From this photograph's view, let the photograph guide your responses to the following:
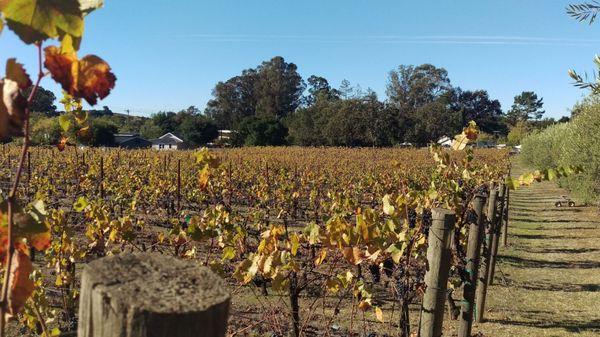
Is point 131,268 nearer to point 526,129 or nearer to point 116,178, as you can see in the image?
point 116,178

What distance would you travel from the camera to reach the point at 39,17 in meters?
0.70

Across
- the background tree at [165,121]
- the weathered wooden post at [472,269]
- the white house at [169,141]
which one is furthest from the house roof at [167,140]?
the weathered wooden post at [472,269]

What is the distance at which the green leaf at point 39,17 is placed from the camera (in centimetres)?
69

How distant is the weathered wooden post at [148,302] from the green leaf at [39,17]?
1.17 ft

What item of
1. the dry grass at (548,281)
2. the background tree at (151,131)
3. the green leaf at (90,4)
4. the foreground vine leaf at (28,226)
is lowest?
the dry grass at (548,281)

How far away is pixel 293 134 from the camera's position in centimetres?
4756

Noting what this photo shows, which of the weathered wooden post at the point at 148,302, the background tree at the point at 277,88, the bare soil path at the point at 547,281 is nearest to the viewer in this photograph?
the weathered wooden post at the point at 148,302

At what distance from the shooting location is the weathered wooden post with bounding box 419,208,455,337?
89.0 inches

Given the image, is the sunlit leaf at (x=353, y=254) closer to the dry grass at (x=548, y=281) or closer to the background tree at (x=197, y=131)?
the dry grass at (x=548, y=281)

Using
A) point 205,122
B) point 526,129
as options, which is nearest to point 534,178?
point 205,122

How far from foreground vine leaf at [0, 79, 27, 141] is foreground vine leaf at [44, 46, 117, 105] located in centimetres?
8

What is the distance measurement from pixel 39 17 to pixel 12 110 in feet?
0.47

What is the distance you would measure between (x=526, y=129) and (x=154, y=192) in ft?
221

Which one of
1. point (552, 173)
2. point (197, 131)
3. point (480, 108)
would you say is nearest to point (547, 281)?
point (552, 173)
